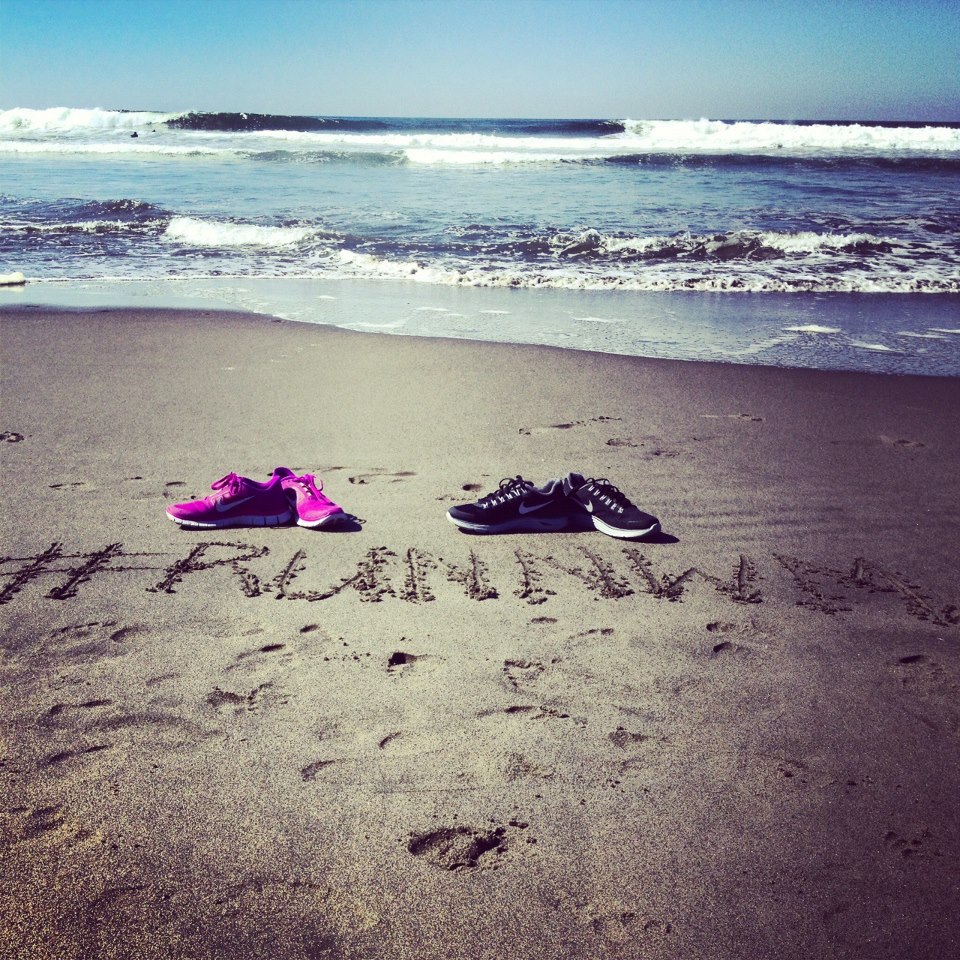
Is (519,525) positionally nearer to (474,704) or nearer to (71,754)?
(474,704)

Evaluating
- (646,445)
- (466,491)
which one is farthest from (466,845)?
(646,445)

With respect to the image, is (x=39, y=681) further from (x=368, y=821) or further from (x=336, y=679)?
(x=368, y=821)

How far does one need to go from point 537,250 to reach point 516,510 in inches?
329

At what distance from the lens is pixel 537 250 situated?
11.1m

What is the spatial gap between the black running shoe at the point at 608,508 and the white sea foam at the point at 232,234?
9.24 m

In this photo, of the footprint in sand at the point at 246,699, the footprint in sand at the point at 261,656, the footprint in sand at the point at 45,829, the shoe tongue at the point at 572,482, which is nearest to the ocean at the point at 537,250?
the shoe tongue at the point at 572,482

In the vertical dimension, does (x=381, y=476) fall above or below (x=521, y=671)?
above

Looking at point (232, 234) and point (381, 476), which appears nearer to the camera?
point (381, 476)

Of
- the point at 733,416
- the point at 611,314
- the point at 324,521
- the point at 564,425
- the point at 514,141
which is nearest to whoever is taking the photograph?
the point at 324,521

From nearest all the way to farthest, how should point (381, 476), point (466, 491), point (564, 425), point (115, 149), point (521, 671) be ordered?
point (521, 671), point (466, 491), point (381, 476), point (564, 425), point (115, 149)

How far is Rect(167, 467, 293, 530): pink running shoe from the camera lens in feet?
10.8

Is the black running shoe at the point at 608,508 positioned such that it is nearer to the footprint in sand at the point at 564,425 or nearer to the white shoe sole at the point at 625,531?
the white shoe sole at the point at 625,531

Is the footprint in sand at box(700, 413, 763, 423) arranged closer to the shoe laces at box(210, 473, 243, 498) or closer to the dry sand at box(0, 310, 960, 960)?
the dry sand at box(0, 310, 960, 960)

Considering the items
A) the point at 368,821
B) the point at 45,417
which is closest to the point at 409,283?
the point at 45,417
